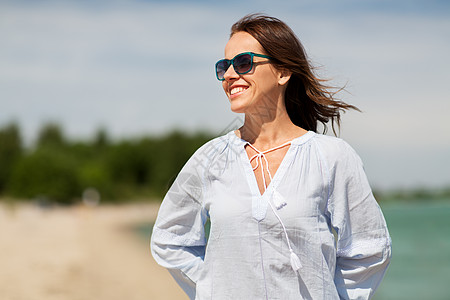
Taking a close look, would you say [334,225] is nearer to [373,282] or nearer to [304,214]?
[304,214]

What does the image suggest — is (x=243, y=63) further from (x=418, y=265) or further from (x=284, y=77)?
(x=418, y=265)

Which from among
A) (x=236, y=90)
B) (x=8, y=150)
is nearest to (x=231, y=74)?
(x=236, y=90)

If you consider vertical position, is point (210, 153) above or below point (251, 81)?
below

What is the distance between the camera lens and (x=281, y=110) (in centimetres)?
204

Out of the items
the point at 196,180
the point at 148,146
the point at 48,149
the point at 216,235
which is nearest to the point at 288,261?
the point at 216,235

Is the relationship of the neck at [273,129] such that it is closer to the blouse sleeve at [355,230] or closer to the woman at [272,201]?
the woman at [272,201]

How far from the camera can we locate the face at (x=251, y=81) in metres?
1.97

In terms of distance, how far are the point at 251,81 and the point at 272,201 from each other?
44 cm

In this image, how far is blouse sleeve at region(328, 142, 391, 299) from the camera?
74.9 inches

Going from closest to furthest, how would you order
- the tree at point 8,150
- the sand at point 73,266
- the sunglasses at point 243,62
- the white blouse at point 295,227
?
the white blouse at point 295,227 → the sunglasses at point 243,62 → the sand at point 73,266 → the tree at point 8,150

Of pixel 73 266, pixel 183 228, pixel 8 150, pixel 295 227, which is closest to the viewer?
pixel 295 227

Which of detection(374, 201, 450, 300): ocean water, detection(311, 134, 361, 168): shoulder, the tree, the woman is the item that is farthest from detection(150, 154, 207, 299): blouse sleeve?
the tree

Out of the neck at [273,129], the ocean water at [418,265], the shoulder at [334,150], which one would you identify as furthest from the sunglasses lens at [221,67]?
the ocean water at [418,265]

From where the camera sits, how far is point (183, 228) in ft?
7.02
